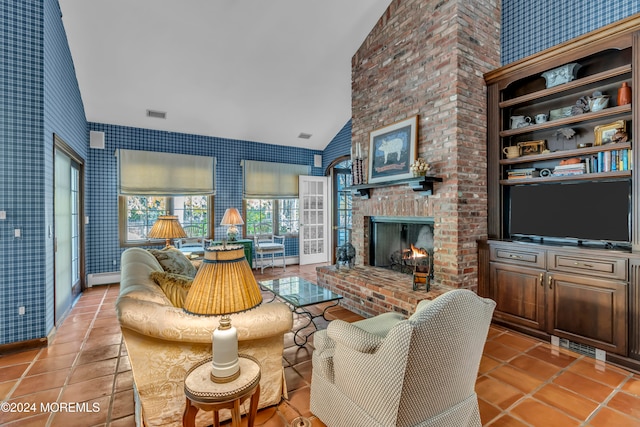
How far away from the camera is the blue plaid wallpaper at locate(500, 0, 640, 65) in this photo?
2.96 meters

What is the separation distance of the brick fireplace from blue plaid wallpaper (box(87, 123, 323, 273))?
360cm

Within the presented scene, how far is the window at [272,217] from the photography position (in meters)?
6.65

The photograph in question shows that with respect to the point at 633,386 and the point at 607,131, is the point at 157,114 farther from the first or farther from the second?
the point at 633,386

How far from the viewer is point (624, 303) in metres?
2.45

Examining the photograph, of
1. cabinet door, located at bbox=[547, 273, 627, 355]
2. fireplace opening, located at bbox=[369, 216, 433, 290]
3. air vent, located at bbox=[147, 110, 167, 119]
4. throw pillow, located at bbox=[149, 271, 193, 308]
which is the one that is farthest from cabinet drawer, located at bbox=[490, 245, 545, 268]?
air vent, located at bbox=[147, 110, 167, 119]

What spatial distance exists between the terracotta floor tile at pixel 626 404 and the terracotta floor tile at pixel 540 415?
387 millimetres

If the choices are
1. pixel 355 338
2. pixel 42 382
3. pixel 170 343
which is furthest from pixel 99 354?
pixel 355 338

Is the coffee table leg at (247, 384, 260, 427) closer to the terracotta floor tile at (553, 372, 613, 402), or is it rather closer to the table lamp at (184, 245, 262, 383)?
the table lamp at (184, 245, 262, 383)

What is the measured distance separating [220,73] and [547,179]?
4394 millimetres

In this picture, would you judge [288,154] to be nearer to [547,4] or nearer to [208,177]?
[208,177]

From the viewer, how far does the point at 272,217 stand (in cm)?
694

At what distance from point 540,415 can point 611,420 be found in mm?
399

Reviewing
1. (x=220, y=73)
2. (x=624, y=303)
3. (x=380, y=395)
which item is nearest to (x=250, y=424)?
(x=380, y=395)

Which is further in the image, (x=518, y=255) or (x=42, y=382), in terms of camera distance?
(x=518, y=255)
